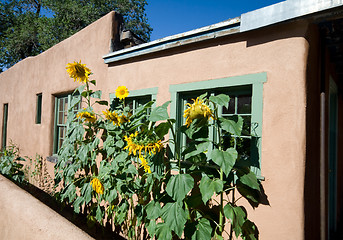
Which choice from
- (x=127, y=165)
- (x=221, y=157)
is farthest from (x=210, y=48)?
(x=127, y=165)

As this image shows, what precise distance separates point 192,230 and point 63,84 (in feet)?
15.0

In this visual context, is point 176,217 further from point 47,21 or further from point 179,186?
point 47,21

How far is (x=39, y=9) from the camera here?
18969mm

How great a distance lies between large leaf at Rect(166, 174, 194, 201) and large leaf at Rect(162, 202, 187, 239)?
0.42 feet

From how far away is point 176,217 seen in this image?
7.29 ft

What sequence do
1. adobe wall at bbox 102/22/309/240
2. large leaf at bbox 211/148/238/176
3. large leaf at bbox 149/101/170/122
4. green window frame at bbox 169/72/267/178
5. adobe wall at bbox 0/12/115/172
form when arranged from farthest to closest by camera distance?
1. adobe wall at bbox 0/12/115/172
2. green window frame at bbox 169/72/267/178
3. large leaf at bbox 149/101/170/122
4. adobe wall at bbox 102/22/309/240
5. large leaf at bbox 211/148/238/176

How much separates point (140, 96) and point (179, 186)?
1.95 m

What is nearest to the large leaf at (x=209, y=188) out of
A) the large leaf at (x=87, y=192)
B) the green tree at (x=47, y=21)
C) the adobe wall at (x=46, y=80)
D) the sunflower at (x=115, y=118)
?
the sunflower at (x=115, y=118)

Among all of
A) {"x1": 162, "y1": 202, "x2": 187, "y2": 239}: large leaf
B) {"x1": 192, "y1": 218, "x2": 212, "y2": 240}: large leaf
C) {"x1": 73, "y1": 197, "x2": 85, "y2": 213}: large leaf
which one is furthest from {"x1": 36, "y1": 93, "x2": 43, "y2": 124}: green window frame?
{"x1": 192, "y1": 218, "x2": 212, "y2": 240}: large leaf

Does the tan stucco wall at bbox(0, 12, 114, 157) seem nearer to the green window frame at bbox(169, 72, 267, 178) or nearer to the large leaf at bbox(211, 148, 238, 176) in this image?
the green window frame at bbox(169, 72, 267, 178)

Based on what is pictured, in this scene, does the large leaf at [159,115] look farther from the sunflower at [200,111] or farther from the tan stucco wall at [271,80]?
the tan stucco wall at [271,80]

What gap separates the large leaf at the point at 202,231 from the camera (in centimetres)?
219

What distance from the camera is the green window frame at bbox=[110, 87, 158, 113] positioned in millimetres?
3506

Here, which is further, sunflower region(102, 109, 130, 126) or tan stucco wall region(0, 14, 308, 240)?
sunflower region(102, 109, 130, 126)
